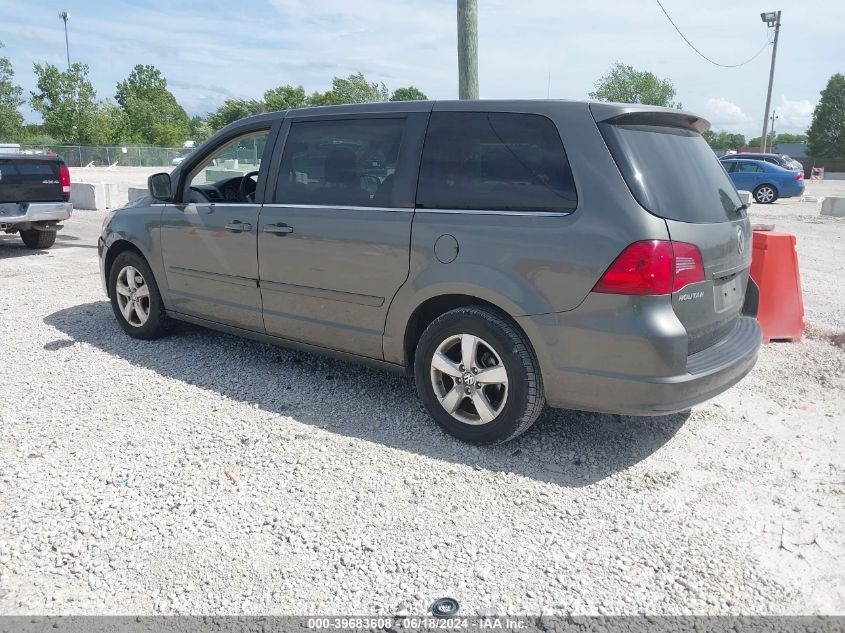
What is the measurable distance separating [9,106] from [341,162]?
225ft

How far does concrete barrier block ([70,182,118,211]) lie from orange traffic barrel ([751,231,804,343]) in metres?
17.0

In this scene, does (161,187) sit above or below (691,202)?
above

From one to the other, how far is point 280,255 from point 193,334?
1.86 metres

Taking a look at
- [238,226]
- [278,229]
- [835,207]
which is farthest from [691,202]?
[835,207]

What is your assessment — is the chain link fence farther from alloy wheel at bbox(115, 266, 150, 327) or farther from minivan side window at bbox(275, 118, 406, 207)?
minivan side window at bbox(275, 118, 406, 207)

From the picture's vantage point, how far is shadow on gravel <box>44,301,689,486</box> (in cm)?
372

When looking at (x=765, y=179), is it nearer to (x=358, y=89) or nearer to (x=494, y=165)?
(x=494, y=165)

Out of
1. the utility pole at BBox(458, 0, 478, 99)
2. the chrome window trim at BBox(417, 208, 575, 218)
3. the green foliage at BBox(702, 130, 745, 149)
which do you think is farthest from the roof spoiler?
the green foliage at BBox(702, 130, 745, 149)

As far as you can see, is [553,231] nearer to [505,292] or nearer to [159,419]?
[505,292]

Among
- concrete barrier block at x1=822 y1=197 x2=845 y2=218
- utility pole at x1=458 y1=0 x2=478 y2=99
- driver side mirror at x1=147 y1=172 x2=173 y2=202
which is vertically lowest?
concrete barrier block at x1=822 y1=197 x2=845 y2=218

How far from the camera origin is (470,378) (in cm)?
372

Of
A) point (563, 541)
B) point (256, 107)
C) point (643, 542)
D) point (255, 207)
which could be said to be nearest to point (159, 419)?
point (255, 207)

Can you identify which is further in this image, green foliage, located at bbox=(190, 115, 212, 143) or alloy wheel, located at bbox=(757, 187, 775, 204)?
green foliage, located at bbox=(190, 115, 212, 143)

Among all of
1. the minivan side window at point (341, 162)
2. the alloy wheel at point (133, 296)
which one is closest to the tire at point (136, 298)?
the alloy wheel at point (133, 296)
